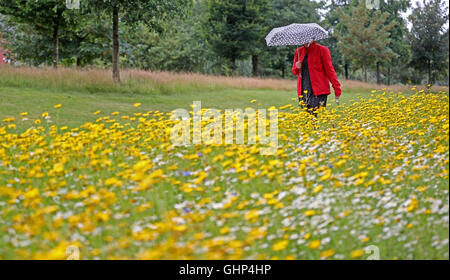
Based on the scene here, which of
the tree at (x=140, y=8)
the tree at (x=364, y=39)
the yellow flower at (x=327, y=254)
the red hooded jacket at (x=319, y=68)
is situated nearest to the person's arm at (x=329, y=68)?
the red hooded jacket at (x=319, y=68)

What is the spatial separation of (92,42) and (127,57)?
2.65 meters

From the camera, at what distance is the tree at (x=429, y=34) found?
2855 cm

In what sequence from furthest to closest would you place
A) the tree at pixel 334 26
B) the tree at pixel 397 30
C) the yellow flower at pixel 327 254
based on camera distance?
1. the tree at pixel 334 26
2. the tree at pixel 397 30
3. the yellow flower at pixel 327 254

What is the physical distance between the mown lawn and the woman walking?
5.31 ft

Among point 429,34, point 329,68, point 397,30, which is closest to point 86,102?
point 329,68

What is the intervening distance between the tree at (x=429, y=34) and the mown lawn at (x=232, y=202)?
26.3 m

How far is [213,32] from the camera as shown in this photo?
2758 centimetres

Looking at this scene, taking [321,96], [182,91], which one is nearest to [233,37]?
[182,91]

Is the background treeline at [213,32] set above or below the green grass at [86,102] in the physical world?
above

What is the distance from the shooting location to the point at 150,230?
10.9 ft

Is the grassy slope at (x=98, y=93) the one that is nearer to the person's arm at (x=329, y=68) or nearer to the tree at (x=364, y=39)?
the person's arm at (x=329, y=68)

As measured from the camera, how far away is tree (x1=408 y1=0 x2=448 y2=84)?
1124 inches

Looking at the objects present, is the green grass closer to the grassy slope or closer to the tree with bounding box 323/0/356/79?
the grassy slope

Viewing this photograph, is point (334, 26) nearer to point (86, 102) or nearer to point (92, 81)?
point (92, 81)
